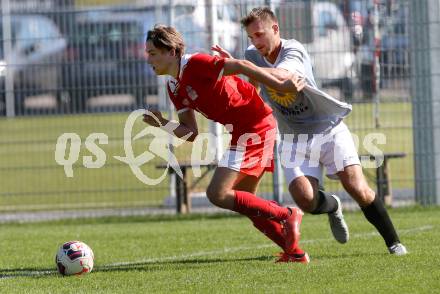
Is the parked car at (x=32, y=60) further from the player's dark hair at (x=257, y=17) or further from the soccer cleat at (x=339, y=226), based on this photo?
the player's dark hair at (x=257, y=17)

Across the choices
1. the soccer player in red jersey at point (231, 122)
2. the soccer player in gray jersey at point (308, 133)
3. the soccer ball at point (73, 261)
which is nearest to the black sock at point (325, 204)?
the soccer player in gray jersey at point (308, 133)

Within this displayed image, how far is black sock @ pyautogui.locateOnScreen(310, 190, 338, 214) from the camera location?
856cm

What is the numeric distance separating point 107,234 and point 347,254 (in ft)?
12.1

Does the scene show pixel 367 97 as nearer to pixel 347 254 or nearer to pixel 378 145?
pixel 378 145

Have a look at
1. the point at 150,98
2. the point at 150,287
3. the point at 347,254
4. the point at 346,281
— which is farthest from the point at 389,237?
the point at 150,98

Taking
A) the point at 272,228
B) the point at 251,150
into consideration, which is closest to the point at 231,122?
the point at 251,150

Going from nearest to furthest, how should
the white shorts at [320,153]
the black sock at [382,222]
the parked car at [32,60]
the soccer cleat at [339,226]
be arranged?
the white shorts at [320,153]
the black sock at [382,222]
the soccer cleat at [339,226]
the parked car at [32,60]

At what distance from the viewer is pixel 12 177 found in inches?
584

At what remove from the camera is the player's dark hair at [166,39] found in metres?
7.91

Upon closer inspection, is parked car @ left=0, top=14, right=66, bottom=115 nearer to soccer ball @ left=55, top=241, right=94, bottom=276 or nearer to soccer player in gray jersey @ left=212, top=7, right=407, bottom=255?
soccer player in gray jersey @ left=212, top=7, right=407, bottom=255

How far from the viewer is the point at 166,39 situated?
25.9ft

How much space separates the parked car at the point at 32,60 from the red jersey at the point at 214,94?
579cm

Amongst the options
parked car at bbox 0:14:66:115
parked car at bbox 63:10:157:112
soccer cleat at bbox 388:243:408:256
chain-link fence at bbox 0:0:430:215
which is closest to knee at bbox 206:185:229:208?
soccer cleat at bbox 388:243:408:256

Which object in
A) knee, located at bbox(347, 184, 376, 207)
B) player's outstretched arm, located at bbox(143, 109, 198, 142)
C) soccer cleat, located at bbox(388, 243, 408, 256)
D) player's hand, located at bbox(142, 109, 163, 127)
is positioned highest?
player's hand, located at bbox(142, 109, 163, 127)
